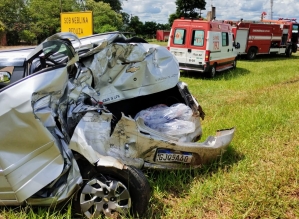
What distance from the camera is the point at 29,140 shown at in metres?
2.47

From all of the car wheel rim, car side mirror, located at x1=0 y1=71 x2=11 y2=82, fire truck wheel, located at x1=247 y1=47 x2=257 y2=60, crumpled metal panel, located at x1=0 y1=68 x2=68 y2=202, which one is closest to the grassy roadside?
the car wheel rim

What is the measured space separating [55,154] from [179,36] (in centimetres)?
1009

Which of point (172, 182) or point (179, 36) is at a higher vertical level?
point (179, 36)

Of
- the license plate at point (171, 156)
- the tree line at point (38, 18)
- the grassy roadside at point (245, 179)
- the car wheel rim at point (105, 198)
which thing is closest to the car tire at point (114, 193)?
the car wheel rim at point (105, 198)

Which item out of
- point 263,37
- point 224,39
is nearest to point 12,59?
point 224,39

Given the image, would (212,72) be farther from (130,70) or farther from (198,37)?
(130,70)

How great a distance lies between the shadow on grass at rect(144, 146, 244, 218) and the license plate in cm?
21

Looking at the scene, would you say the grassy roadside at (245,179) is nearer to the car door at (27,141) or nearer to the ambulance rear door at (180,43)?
the car door at (27,141)

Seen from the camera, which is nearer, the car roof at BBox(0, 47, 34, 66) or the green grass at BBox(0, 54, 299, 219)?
the green grass at BBox(0, 54, 299, 219)

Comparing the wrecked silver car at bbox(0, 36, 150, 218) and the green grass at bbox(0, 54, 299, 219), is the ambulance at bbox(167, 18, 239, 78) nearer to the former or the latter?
the green grass at bbox(0, 54, 299, 219)

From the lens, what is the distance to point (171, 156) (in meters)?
3.11

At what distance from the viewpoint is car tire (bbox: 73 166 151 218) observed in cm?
262

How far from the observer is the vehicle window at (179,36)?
1187cm

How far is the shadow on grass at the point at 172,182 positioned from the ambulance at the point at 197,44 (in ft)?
27.3
